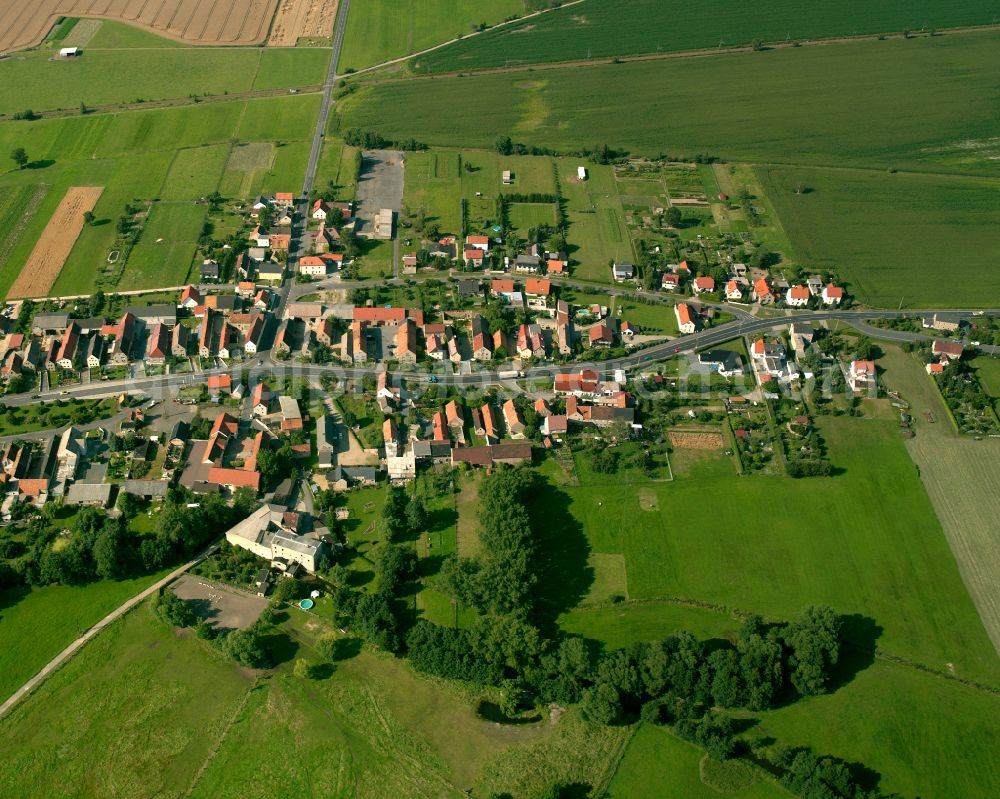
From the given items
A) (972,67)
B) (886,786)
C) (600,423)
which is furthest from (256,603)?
(972,67)

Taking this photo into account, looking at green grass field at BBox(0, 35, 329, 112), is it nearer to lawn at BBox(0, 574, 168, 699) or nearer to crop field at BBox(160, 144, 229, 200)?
crop field at BBox(160, 144, 229, 200)

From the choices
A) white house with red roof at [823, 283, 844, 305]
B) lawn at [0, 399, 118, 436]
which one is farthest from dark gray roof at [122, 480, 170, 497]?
white house with red roof at [823, 283, 844, 305]

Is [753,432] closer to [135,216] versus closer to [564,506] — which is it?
[564,506]

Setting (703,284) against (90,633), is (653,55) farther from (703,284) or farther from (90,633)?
(90,633)

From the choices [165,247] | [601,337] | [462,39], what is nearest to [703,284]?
[601,337]

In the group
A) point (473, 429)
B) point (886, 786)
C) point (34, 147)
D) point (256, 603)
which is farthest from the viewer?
point (34, 147)
